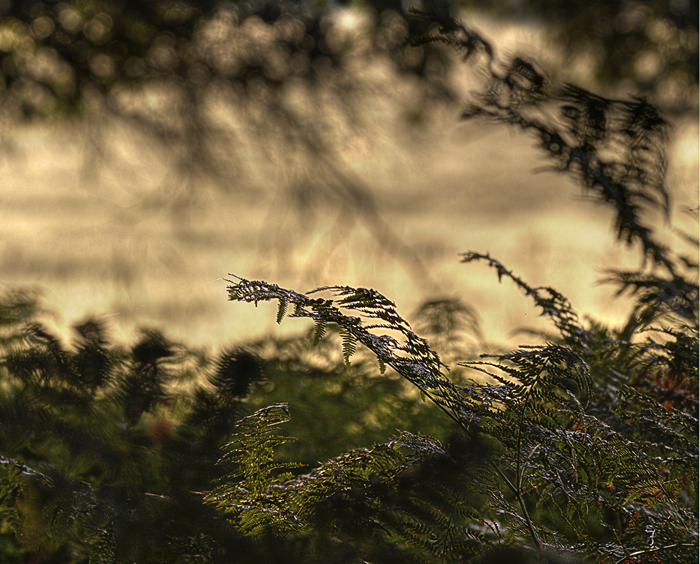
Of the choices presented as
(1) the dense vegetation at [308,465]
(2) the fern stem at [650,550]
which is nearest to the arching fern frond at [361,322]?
(1) the dense vegetation at [308,465]

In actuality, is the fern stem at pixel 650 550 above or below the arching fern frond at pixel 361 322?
below

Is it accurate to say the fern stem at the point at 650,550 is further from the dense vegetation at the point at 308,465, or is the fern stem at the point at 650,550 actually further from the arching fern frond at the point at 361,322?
the arching fern frond at the point at 361,322

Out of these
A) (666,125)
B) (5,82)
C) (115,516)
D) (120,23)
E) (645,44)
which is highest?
(645,44)

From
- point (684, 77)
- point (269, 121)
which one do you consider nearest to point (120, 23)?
point (269, 121)

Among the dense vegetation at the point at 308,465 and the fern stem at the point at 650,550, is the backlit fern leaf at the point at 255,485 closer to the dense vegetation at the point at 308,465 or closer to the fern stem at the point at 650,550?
the dense vegetation at the point at 308,465

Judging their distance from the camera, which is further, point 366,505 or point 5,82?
point 5,82

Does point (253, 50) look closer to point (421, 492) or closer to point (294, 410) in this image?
point (294, 410)

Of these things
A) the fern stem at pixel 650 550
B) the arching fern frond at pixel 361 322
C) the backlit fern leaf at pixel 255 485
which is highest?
the arching fern frond at pixel 361 322

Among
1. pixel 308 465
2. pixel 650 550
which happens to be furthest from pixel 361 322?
pixel 650 550

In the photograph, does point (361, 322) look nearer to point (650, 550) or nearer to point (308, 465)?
point (308, 465)

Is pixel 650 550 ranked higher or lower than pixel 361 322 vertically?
lower

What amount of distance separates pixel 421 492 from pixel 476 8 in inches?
63.8

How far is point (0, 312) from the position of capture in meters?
0.62

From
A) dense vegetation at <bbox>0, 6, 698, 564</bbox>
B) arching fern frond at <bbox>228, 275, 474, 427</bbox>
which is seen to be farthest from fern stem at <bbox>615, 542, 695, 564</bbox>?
arching fern frond at <bbox>228, 275, 474, 427</bbox>
